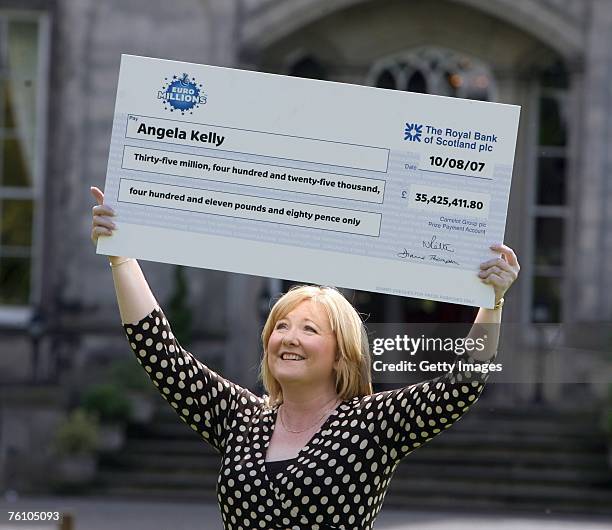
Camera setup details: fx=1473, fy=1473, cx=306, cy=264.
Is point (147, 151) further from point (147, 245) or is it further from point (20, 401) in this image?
point (20, 401)

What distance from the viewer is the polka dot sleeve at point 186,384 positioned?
4059 mm

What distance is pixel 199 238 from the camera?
406 cm

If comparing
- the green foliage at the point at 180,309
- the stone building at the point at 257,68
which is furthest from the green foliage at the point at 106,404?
the stone building at the point at 257,68

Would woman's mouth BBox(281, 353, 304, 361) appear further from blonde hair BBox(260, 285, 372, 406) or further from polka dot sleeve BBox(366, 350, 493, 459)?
polka dot sleeve BBox(366, 350, 493, 459)

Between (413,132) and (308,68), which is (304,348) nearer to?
A: (413,132)

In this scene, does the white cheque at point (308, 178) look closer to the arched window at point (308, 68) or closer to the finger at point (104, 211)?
the finger at point (104, 211)

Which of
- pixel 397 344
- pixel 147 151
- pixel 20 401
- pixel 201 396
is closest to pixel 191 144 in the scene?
pixel 147 151

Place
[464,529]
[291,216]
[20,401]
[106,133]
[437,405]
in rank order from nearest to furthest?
[437,405] → [291,216] → [464,529] → [20,401] → [106,133]

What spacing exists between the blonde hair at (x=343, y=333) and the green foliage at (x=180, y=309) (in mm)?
9161

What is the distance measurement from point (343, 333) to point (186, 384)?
0.47m

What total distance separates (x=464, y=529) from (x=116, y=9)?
6.04 metres

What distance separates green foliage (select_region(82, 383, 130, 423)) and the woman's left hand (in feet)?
29.5

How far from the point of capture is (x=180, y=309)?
526 inches

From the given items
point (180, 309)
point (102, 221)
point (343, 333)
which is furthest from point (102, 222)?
point (180, 309)
